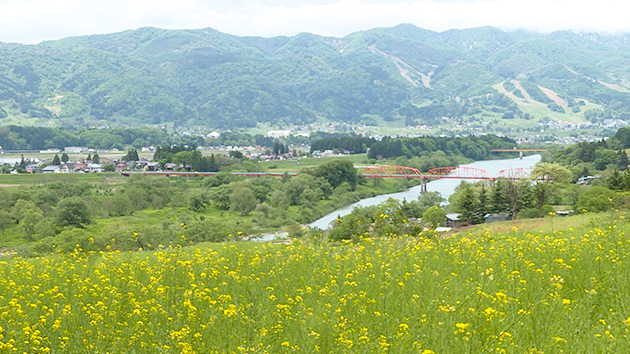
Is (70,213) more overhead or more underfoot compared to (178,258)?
more underfoot

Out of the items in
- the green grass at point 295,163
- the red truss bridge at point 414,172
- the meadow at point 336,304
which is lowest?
the red truss bridge at point 414,172

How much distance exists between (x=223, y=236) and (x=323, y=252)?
108ft

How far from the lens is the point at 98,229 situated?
183 ft

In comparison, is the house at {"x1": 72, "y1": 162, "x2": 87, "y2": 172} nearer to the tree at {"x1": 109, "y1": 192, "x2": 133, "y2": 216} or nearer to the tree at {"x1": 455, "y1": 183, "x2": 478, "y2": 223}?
the tree at {"x1": 109, "y1": 192, "x2": 133, "y2": 216}

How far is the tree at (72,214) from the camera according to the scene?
5591cm

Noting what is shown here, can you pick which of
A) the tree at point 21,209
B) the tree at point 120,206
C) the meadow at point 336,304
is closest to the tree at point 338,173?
the tree at point 120,206

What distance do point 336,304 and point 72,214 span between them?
54194 mm

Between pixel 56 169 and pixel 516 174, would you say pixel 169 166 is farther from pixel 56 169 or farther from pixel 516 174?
pixel 516 174

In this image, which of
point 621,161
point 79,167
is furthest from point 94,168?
point 621,161

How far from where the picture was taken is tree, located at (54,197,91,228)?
55906mm

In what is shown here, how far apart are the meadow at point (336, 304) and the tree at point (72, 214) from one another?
4893 cm

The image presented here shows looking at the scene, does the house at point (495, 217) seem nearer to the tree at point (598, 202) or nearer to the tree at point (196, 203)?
the tree at point (598, 202)

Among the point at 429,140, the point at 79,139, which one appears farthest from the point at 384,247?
the point at 79,139

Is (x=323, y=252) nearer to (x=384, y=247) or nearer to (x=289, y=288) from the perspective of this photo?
(x=384, y=247)
